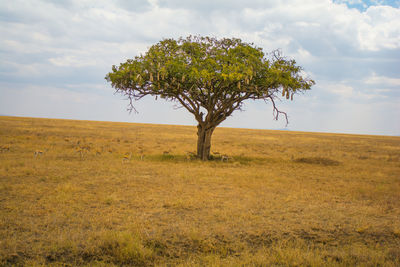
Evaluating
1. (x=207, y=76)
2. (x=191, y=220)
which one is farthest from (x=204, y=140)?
(x=191, y=220)

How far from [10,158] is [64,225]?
14.5 m

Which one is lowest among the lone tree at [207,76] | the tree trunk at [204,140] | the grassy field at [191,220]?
the grassy field at [191,220]

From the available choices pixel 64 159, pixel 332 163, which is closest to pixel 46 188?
pixel 64 159

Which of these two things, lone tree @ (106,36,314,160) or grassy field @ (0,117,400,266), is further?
lone tree @ (106,36,314,160)

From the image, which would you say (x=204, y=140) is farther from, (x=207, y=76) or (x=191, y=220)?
(x=191, y=220)

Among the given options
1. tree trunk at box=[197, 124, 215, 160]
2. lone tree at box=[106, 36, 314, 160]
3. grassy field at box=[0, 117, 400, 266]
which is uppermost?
Result: lone tree at box=[106, 36, 314, 160]

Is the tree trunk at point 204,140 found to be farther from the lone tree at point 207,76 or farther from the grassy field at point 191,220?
the grassy field at point 191,220

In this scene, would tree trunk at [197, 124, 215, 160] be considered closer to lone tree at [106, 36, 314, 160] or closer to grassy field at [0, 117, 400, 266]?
lone tree at [106, 36, 314, 160]

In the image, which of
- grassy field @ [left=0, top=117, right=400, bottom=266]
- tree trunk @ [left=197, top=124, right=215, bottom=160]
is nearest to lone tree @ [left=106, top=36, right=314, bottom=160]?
tree trunk @ [left=197, top=124, right=215, bottom=160]

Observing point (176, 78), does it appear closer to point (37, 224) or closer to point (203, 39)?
point (203, 39)

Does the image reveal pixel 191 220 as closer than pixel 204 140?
Yes

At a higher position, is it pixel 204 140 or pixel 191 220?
pixel 204 140

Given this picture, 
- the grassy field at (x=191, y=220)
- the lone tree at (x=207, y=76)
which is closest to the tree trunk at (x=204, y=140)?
the lone tree at (x=207, y=76)

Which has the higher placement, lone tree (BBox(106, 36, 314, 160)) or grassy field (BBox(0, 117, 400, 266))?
lone tree (BBox(106, 36, 314, 160))
